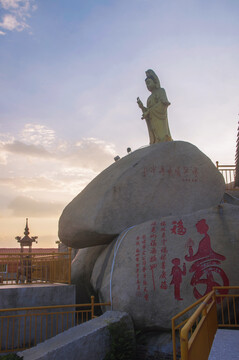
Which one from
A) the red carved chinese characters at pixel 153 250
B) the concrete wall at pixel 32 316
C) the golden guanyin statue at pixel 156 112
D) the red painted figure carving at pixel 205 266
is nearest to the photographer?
the red painted figure carving at pixel 205 266

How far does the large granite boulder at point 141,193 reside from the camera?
9.16 m

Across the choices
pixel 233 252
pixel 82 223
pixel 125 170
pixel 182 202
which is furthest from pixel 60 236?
pixel 233 252

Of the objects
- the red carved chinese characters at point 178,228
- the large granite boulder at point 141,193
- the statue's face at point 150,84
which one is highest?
the statue's face at point 150,84

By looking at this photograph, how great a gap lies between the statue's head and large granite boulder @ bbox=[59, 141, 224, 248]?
321cm

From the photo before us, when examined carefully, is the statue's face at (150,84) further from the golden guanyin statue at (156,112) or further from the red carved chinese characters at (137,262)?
the red carved chinese characters at (137,262)

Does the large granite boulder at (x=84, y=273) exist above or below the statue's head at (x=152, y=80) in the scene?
below

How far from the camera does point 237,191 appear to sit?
13.3 m

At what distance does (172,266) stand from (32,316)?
11.1 feet

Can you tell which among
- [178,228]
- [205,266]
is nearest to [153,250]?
[178,228]

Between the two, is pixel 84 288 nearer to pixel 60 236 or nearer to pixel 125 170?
pixel 60 236

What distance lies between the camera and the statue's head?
12.4 m

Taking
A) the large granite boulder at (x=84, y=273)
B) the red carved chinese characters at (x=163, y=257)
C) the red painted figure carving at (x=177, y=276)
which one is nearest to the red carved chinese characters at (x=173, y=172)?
the red carved chinese characters at (x=163, y=257)

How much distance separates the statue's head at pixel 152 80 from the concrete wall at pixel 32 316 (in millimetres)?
7454

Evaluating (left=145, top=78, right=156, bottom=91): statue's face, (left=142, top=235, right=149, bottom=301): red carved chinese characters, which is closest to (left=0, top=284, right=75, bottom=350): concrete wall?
(left=142, top=235, right=149, bottom=301): red carved chinese characters
